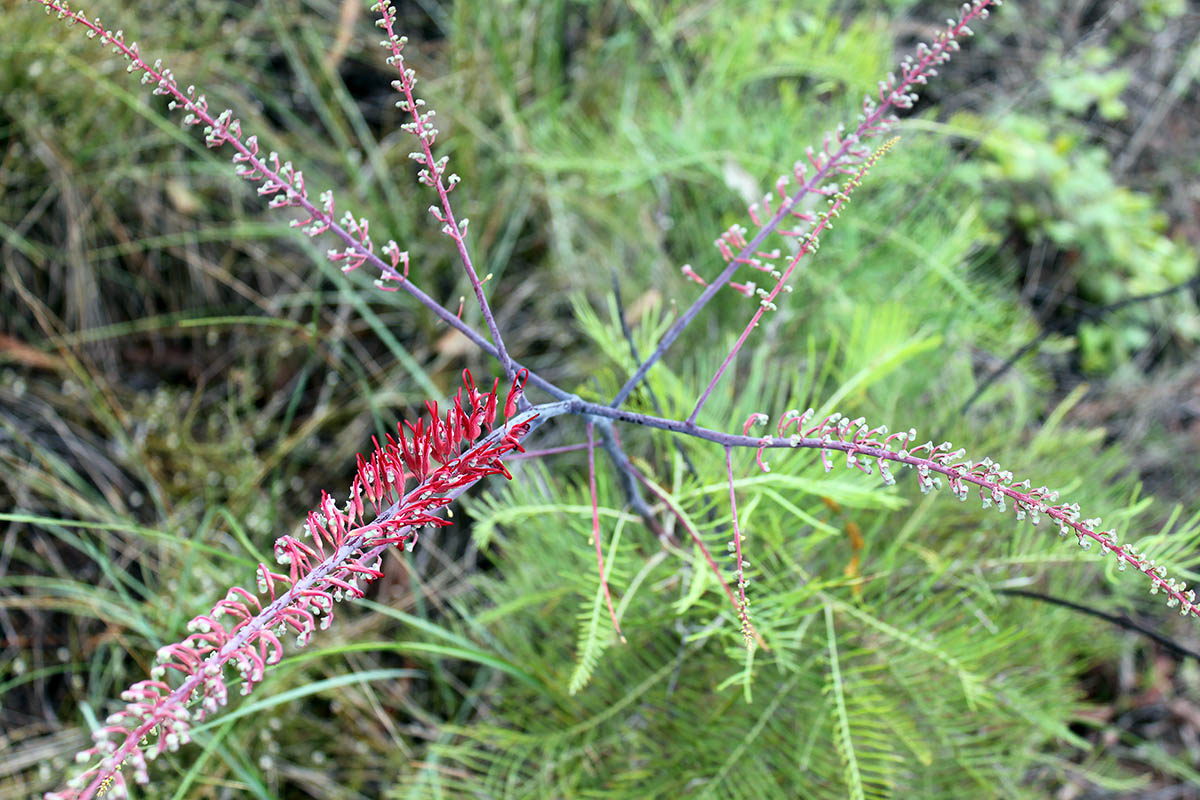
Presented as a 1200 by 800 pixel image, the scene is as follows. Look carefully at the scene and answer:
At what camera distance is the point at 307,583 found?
1.86ft

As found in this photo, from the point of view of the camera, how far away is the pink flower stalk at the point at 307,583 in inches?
19.3

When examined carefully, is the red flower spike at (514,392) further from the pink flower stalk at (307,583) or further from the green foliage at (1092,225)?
the green foliage at (1092,225)

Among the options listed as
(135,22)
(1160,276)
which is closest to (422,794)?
(135,22)

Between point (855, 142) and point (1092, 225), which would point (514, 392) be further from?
point (1092, 225)

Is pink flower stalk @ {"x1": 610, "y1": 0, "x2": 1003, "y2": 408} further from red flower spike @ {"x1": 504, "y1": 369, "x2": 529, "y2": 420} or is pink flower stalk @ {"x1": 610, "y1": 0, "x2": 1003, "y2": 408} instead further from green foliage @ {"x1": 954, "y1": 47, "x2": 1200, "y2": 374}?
green foliage @ {"x1": 954, "y1": 47, "x2": 1200, "y2": 374}

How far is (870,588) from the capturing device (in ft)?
4.13

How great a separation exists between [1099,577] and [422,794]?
131 cm

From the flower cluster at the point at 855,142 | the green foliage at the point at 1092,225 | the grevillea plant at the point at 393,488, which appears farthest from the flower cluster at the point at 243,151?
the green foliage at the point at 1092,225

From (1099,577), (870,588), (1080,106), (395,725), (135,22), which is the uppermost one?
(135,22)

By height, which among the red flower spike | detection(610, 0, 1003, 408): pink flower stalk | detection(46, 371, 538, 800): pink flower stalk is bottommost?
detection(46, 371, 538, 800): pink flower stalk

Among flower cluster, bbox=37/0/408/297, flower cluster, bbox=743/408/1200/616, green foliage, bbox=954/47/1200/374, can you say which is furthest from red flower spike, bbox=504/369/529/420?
green foliage, bbox=954/47/1200/374

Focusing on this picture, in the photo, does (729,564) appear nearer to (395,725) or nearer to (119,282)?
(395,725)

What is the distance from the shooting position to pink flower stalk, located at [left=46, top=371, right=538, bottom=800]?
1.61 feet

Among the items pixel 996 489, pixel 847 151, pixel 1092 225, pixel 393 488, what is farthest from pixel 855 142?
pixel 1092 225
